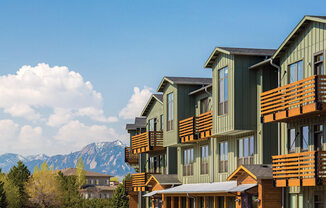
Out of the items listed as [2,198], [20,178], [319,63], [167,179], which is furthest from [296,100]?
[20,178]

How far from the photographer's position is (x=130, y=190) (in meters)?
60.2

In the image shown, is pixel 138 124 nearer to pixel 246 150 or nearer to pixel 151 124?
pixel 151 124

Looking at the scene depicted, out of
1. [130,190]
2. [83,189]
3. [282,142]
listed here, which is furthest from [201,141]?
[83,189]

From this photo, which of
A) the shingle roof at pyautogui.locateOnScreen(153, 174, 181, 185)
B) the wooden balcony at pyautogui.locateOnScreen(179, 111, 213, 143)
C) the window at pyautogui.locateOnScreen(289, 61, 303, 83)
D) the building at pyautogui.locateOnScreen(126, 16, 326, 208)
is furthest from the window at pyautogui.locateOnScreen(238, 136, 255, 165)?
the shingle roof at pyautogui.locateOnScreen(153, 174, 181, 185)

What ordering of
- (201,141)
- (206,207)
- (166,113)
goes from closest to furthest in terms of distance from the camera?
(206,207)
(201,141)
(166,113)

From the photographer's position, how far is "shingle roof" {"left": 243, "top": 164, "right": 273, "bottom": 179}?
104 feet

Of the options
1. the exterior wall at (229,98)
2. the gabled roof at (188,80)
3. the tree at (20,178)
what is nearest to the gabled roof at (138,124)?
the gabled roof at (188,80)

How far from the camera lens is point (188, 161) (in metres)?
47.8

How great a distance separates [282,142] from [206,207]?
10.3m

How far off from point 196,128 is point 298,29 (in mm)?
14147

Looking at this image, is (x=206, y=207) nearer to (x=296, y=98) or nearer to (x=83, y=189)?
(x=296, y=98)

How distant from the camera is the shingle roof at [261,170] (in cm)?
3162

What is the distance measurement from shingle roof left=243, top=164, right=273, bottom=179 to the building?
2.1 inches

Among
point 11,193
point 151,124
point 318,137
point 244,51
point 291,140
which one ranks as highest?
point 244,51
